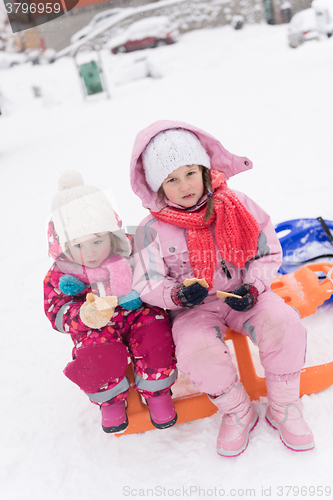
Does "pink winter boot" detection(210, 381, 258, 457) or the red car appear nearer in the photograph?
"pink winter boot" detection(210, 381, 258, 457)

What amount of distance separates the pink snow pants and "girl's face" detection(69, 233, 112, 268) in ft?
1.20

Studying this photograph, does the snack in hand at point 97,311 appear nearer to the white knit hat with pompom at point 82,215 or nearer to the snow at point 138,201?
the white knit hat with pompom at point 82,215

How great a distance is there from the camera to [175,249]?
1483 mm

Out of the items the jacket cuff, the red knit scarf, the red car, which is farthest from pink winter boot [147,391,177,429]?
the red car

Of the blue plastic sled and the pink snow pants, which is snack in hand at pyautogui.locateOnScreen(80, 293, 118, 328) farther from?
the blue plastic sled

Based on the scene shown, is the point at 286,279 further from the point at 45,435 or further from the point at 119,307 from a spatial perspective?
the point at 45,435

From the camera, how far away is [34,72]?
26.6 feet

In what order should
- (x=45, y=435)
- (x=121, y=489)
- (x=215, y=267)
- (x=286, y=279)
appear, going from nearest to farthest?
(x=121, y=489) < (x=215, y=267) < (x=45, y=435) < (x=286, y=279)

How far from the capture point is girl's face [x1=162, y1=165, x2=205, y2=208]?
4.63ft

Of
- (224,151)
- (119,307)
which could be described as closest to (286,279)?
(224,151)

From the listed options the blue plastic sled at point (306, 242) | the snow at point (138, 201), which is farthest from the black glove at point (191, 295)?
the blue plastic sled at point (306, 242)

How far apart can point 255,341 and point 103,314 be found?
0.51 metres

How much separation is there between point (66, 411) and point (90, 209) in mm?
853

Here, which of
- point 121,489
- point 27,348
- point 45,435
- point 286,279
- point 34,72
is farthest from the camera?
point 34,72
